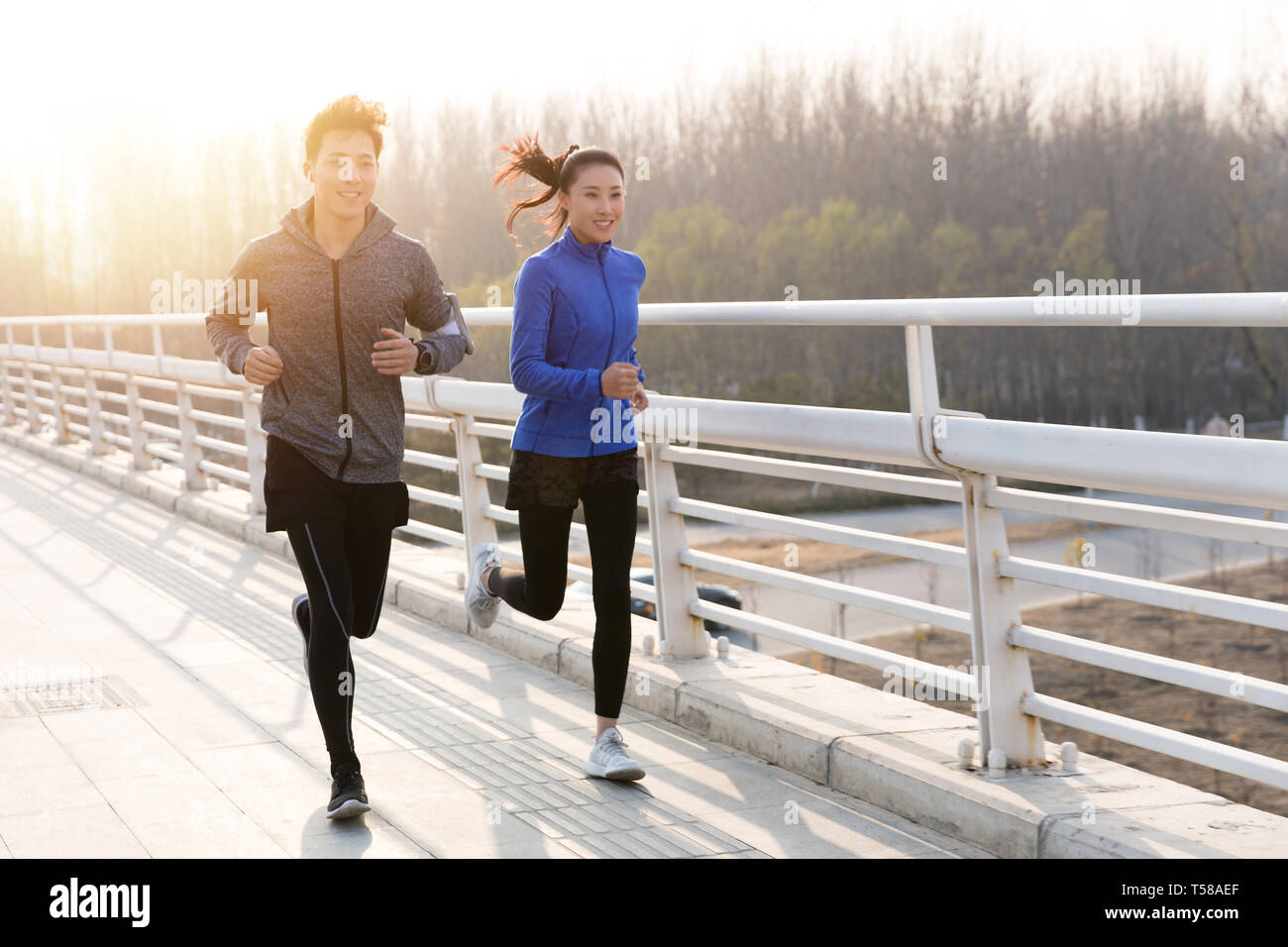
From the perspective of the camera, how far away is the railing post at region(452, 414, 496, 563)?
7105 mm

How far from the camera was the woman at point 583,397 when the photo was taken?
176 inches

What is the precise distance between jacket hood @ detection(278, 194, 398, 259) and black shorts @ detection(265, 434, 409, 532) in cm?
57

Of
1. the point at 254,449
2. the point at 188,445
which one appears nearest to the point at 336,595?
the point at 254,449

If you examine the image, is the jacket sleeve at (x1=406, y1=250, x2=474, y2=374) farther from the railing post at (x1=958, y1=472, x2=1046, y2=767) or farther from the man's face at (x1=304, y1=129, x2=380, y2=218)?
the railing post at (x1=958, y1=472, x2=1046, y2=767)

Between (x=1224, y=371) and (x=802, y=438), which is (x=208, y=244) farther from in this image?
(x=802, y=438)

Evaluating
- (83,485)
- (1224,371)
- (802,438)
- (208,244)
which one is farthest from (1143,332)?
(802,438)

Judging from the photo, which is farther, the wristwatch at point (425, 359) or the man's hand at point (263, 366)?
the wristwatch at point (425, 359)

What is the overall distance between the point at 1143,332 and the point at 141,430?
65.8 meters

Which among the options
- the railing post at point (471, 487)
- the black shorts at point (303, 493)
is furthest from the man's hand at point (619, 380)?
the railing post at point (471, 487)

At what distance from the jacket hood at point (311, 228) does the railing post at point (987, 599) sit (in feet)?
5.17

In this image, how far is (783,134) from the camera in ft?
256

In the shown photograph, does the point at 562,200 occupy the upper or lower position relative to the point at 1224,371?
upper

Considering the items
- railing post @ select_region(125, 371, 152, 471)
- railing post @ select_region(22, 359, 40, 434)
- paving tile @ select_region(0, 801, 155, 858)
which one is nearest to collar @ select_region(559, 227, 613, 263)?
paving tile @ select_region(0, 801, 155, 858)

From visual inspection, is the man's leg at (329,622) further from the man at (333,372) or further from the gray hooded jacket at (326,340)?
the gray hooded jacket at (326,340)
